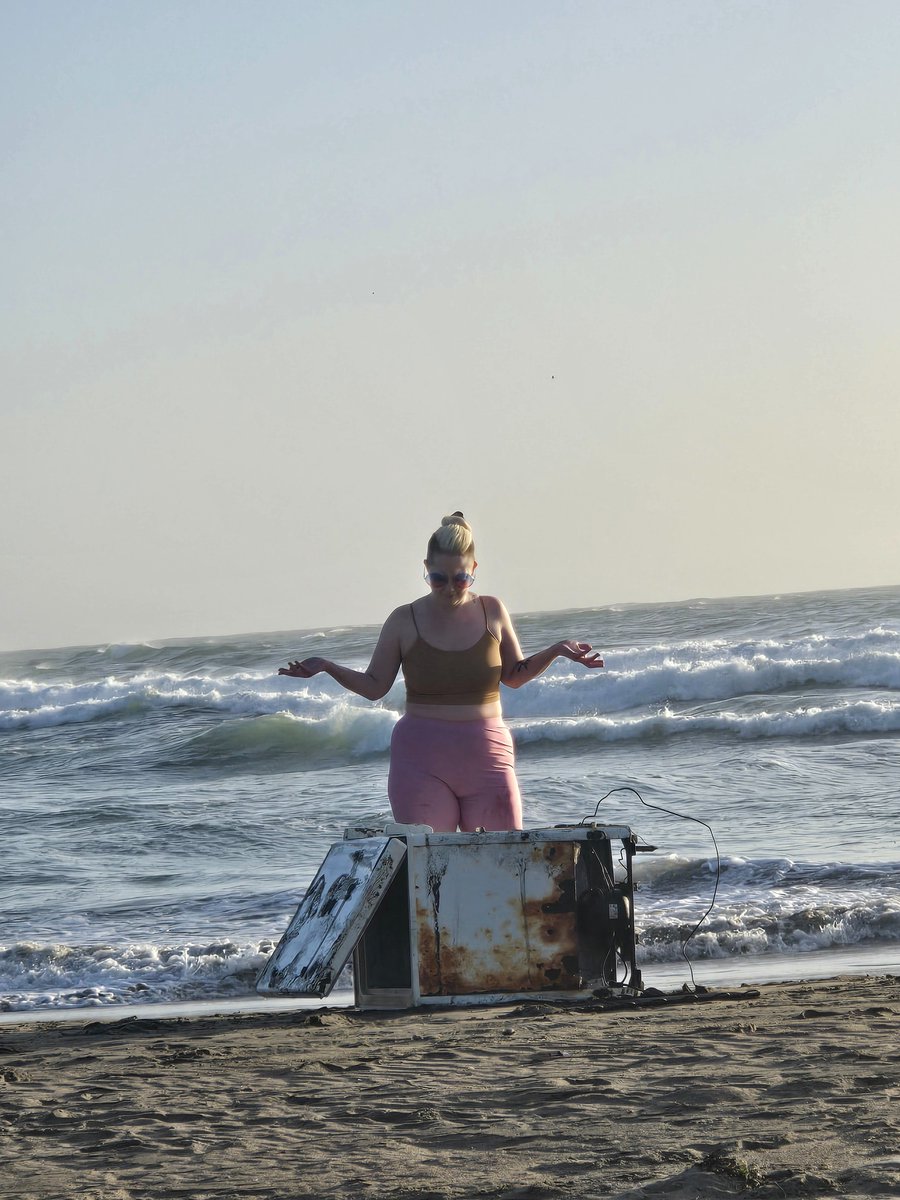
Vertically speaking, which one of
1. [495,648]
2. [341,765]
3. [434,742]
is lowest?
[341,765]

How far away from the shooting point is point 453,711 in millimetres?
4672

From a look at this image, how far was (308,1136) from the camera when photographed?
3.16 meters

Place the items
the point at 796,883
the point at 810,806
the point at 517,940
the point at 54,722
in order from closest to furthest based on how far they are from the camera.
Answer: the point at 517,940 → the point at 796,883 → the point at 810,806 → the point at 54,722

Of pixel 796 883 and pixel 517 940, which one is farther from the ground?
pixel 517 940

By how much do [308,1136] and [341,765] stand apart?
13135 millimetres

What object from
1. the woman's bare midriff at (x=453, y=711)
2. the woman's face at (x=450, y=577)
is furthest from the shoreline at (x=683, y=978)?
the woman's face at (x=450, y=577)

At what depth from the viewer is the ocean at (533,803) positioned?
21.8 ft

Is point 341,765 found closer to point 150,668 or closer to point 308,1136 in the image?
point 308,1136

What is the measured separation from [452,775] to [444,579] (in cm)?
68

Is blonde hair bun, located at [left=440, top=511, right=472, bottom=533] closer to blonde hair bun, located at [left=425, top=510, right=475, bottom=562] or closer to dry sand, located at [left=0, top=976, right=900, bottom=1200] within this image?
blonde hair bun, located at [left=425, top=510, right=475, bottom=562]

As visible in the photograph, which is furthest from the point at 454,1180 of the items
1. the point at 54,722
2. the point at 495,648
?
the point at 54,722

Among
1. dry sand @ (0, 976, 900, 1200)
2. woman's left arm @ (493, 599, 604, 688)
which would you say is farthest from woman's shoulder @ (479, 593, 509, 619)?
dry sand @ (0, 976, 900, 1200)

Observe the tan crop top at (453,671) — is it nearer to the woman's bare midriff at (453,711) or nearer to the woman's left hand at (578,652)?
the woman's bare midriff at (453,711)

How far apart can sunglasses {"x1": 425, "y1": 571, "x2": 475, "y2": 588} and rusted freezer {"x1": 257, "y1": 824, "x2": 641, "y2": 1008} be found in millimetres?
832
